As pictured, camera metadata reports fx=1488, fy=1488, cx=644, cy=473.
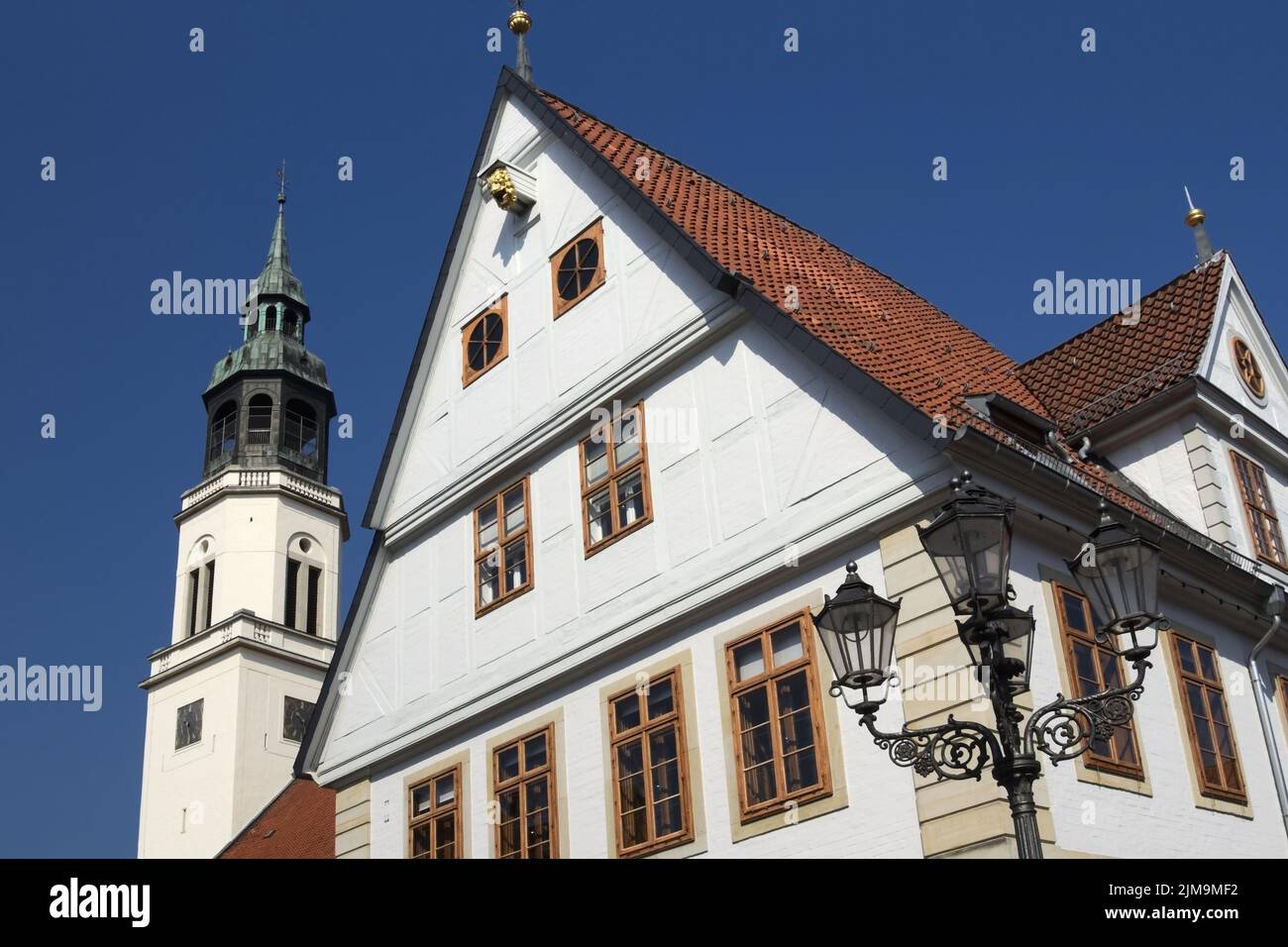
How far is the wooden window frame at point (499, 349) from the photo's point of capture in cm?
1956

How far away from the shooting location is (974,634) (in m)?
8.38

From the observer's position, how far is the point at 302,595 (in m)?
49.7

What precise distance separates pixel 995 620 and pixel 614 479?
8895 millimetres

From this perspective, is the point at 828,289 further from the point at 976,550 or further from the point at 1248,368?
the point at 976,550

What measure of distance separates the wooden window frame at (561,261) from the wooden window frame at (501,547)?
2.27 meters

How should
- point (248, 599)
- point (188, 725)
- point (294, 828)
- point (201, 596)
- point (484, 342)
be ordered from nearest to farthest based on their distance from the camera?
point (484, 342)
point (294, 828)
point (188, 725)
point (248, 599)
point (201, 596)

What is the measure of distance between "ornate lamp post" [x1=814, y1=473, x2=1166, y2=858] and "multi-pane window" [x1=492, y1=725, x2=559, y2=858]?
8.02 meters

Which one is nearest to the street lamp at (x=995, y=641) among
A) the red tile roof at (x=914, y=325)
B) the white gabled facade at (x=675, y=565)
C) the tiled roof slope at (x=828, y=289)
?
the white gabled facade at (x=675, y=565)

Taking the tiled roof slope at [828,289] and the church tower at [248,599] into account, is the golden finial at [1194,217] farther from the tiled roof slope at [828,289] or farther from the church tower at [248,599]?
the church tower at [248,599]

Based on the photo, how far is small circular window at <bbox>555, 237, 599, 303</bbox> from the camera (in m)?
18.5

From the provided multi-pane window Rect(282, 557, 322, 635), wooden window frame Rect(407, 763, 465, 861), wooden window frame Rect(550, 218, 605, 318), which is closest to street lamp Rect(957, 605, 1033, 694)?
wooden window frame Rect(407, 763, 465, 861)

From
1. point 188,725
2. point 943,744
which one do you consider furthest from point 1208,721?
point 188,725

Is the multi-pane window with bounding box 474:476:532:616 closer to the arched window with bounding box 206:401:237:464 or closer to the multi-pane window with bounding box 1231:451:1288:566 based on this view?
the multi-pane window with bounding box 1231:451:1288:566
